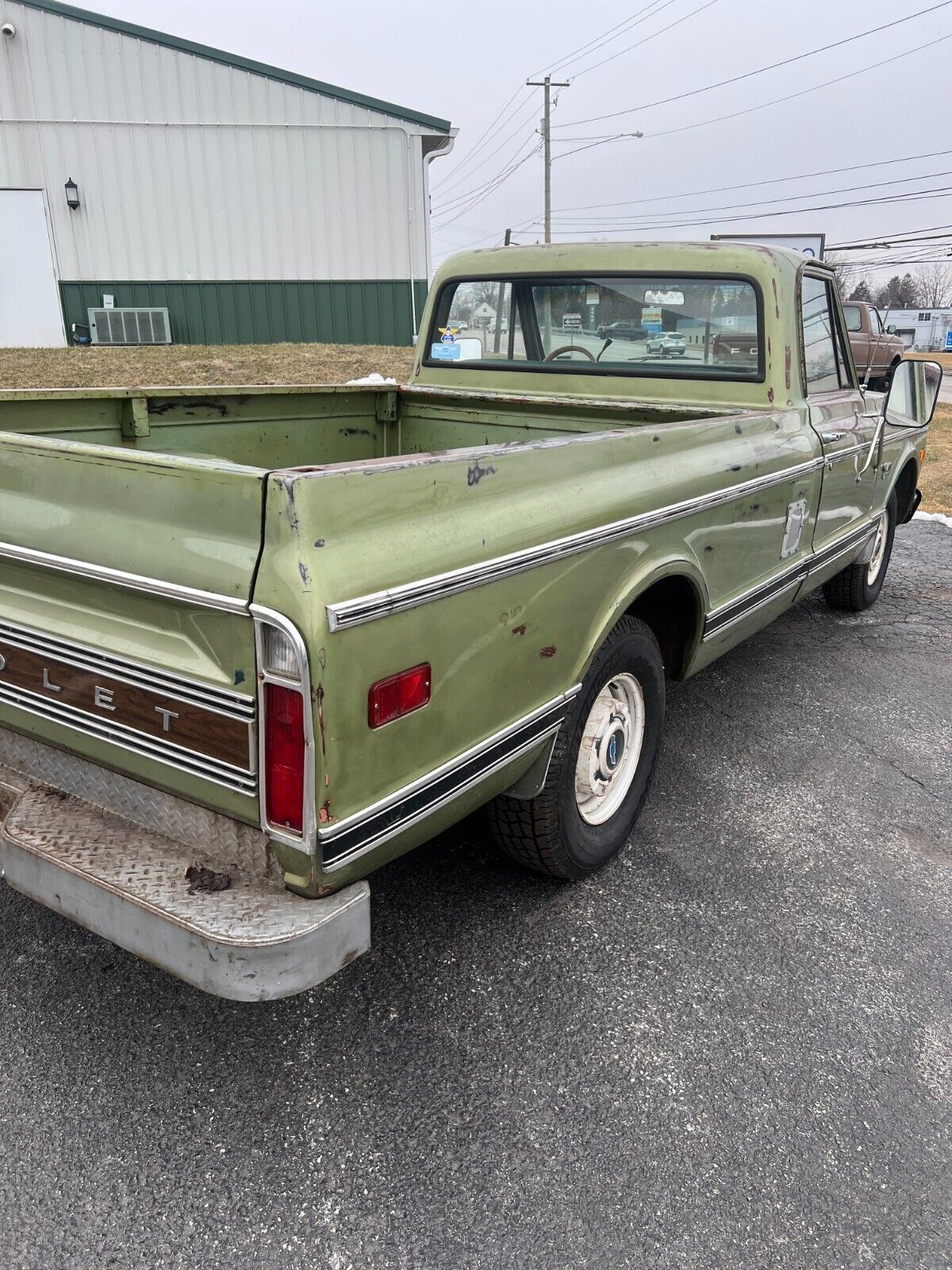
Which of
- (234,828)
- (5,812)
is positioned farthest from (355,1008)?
(5,812)

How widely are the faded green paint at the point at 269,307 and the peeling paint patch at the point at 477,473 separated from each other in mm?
16205

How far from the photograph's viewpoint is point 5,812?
2117 millimetres

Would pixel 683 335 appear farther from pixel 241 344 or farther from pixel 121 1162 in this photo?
pixel 241 344

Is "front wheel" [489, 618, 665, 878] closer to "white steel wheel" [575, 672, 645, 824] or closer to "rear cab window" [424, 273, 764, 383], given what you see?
"white steel wheel" [575, 672, 645, 824]

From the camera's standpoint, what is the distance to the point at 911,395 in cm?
467

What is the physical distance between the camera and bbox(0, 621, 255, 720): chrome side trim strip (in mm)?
1692

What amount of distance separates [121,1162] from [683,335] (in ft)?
11.3

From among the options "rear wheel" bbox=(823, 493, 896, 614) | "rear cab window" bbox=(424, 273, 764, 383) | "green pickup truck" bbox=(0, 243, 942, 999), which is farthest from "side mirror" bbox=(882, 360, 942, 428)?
"green pickup truck" bbox=(0, 243, 942, 999)

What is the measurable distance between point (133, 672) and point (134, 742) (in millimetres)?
160

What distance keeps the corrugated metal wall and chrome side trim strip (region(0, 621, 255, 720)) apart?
16436 millimetres

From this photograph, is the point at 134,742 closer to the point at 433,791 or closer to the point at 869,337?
the point at 433,791

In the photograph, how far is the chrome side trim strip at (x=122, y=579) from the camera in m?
1.65

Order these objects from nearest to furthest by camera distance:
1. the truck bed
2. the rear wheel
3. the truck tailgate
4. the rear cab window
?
the truck tailgate < the truck bed < the rear cab window < the rear wheel

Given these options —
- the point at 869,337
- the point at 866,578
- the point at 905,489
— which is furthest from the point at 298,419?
the point at 869,337
